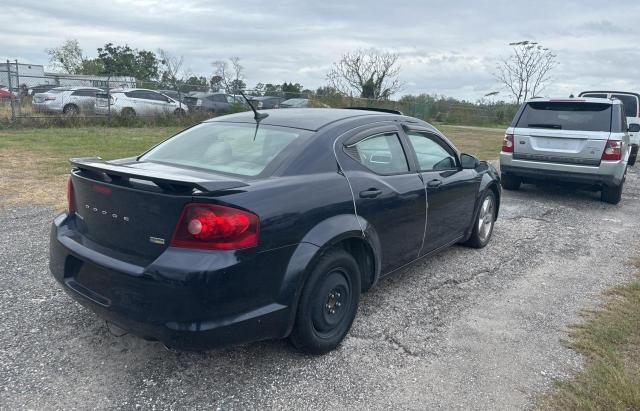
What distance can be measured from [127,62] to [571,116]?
186ft

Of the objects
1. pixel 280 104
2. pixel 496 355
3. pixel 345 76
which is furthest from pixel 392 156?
pixel 345 76

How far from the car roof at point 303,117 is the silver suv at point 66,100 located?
52.9 feet

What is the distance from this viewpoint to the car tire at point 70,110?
17531 millimetres

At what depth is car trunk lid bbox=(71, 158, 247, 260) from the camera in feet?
8.29

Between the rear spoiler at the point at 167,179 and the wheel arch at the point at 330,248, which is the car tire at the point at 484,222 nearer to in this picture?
the wheel arch at the point at 330,248

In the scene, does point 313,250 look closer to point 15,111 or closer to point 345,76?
point 15,111

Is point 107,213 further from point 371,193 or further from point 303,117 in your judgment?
point 371,193

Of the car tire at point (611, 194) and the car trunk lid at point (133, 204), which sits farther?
the car tire at point (611, 194)

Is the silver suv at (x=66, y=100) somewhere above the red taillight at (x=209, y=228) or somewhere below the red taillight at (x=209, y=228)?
above

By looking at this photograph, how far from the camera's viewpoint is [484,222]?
5.54 metres

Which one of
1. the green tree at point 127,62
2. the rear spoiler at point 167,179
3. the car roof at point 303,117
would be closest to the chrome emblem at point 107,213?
the rear spoiler at point 167,179

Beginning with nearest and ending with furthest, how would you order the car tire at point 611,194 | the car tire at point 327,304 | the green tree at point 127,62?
the car tire at point 327,304, the car tire at point 611,194, the green tree at point 127,62

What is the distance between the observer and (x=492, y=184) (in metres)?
5.49

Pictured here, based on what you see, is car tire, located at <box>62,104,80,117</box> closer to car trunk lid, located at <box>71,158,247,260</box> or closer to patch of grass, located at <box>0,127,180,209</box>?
patch of grass, located at <box>0,127,180,209</box>
